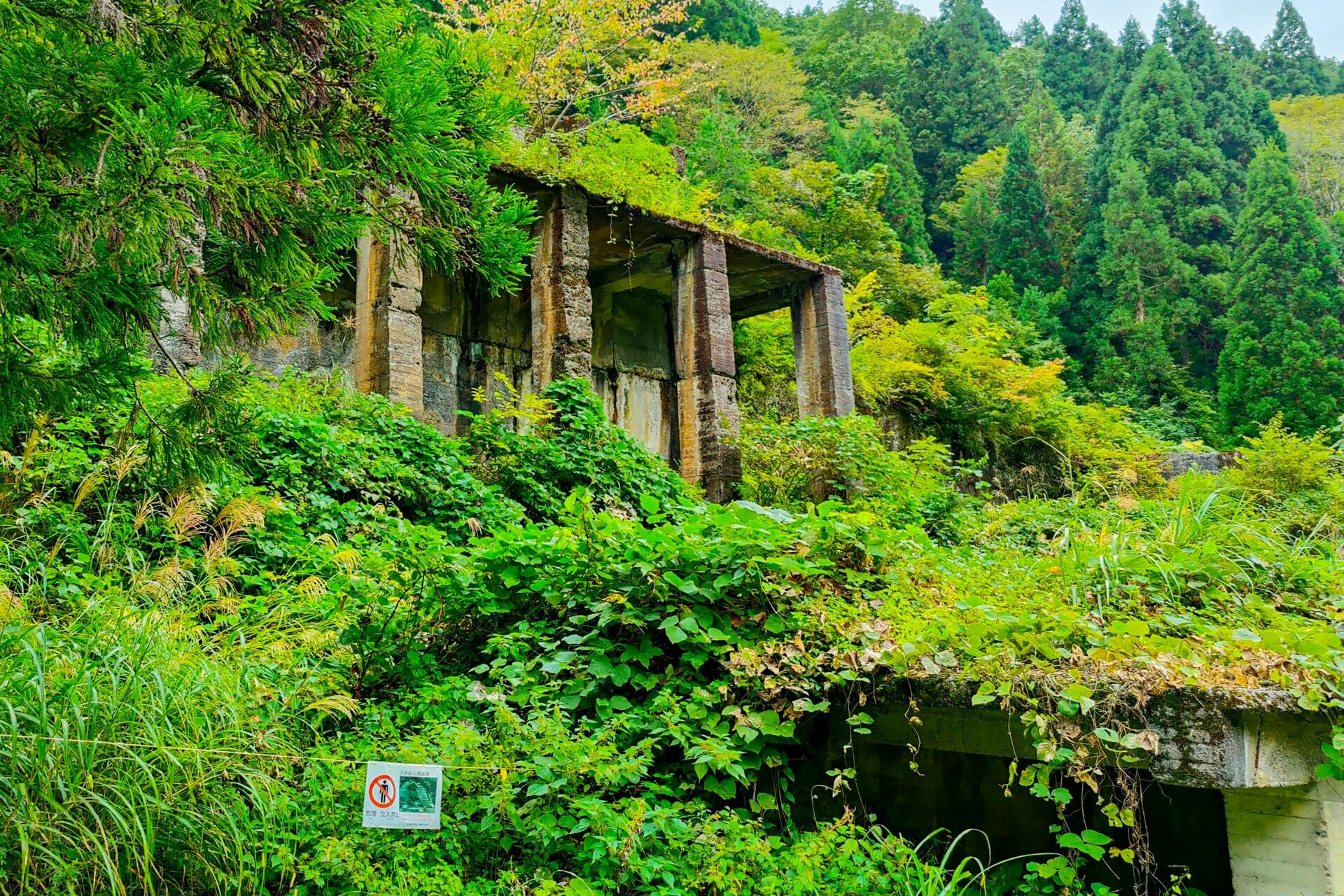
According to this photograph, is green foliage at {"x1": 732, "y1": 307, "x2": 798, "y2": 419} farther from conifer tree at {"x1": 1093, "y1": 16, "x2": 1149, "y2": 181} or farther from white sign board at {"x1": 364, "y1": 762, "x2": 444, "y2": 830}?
conifer tree at {"x1": 1093, "y1": 16, "x2": 1149, "y2": 181}

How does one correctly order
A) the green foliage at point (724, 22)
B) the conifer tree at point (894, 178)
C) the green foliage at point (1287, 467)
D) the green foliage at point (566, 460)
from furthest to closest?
the green foliage at point (724, 22), the conifer tree at point (894, 178), the green foliage at point (1287, 467), the green foliage at point (566, 460)

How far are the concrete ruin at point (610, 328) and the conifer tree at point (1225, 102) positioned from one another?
89.4ft

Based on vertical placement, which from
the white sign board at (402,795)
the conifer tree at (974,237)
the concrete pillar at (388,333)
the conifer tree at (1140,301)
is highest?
the conifer tree at (974,237)

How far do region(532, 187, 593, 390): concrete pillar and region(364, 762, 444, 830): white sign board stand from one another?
7272 millimetres

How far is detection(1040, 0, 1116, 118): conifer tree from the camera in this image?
1758 inches

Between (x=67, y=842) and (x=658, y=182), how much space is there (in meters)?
10.5

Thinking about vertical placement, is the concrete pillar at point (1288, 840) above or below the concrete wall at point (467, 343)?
below

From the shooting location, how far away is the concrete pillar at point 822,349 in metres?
13.4

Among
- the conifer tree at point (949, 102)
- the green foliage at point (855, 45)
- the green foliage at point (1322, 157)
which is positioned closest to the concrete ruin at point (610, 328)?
the green foliage at point (855, 45)

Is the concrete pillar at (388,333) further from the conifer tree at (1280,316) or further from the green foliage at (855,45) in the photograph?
the green foliage at (855,45)

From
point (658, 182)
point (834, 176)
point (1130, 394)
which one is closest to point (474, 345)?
point (658, 182)

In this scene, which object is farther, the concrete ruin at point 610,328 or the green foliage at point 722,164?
the green foliage at point 722,164

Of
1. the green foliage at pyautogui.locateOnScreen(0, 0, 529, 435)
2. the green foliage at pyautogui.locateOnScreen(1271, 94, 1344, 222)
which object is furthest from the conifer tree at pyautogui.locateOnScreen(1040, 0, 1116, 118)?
the green foliage at pyautogui.locateOnScreen(0, 0, 529, 435)

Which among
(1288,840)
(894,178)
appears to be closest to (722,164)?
(894,178)
